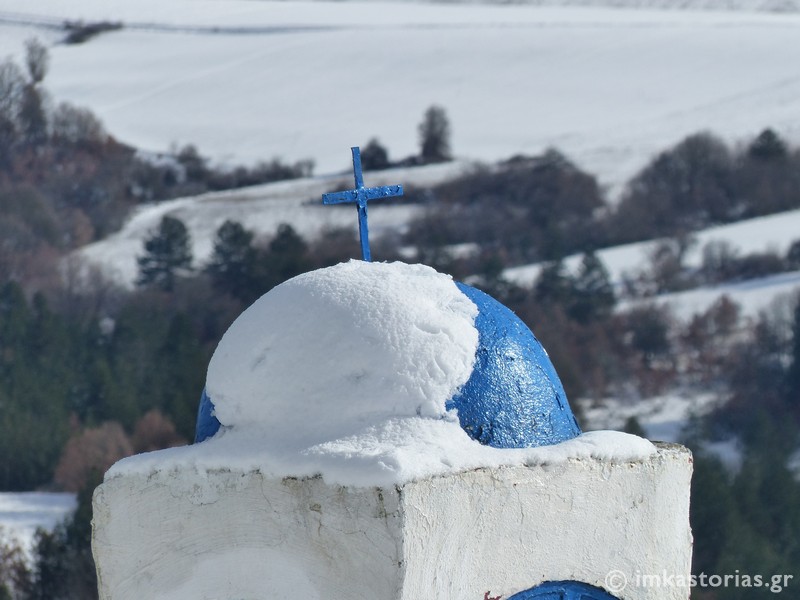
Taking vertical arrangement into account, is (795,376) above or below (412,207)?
below

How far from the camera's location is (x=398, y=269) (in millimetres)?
6254

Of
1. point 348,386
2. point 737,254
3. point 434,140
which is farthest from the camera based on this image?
point 434,140

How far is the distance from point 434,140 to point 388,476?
263ft

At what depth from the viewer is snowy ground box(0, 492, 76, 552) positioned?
40.8 meters

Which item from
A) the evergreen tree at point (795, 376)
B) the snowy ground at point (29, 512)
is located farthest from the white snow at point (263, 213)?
the snowy ground at point (29, 512)

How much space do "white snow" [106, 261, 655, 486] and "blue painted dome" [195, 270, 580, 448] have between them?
0.05m

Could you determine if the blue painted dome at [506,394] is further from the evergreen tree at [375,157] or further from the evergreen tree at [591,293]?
the evergreen tree at [375,157]

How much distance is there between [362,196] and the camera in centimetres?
684

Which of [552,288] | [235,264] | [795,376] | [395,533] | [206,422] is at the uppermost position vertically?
[206,422]

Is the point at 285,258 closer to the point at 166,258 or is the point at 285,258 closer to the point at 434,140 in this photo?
the point at 166,258

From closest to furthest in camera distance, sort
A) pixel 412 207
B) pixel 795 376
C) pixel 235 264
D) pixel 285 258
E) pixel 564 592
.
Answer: pixel 564 592 < pixel 795 376 < pixel 285 258 < pixel 235 264 < pixel 412 207

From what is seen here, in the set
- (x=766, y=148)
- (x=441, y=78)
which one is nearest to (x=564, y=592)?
(x=766, y=148)

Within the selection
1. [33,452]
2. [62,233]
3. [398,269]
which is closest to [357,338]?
[398,269]

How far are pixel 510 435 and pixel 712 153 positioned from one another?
7690cm
